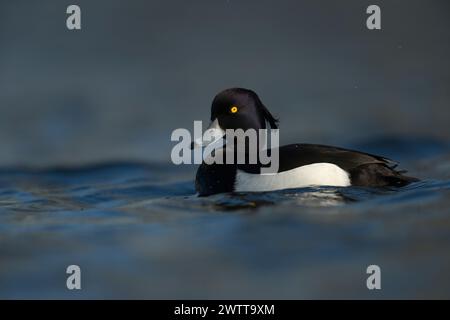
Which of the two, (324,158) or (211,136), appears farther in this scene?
(211,136)

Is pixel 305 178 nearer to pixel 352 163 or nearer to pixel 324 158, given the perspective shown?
pixel 324 158

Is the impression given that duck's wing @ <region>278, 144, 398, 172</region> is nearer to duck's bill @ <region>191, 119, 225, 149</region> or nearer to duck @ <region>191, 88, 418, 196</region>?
duck @ <region>191, 88, 418, 196</region>

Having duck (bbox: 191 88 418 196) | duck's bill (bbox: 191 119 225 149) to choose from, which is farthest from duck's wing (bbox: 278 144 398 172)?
duck's bill (bbox: 191 119 225 149)

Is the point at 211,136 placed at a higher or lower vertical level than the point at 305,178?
higher

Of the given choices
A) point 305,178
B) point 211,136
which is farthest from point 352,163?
point 211,136

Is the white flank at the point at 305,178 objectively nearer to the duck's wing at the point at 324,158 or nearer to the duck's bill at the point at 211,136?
the duck's wing at the point at 324,158

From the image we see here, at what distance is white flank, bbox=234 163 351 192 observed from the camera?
23.5 feet

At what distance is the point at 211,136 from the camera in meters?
7.80

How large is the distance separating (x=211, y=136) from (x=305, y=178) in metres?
1.02

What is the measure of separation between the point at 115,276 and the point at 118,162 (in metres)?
4.88

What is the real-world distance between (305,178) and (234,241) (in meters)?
1.11

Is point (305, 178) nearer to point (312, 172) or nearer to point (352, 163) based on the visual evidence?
point (312, 172)

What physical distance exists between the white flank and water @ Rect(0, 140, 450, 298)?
0.07 meters

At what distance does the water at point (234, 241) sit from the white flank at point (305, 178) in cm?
7
